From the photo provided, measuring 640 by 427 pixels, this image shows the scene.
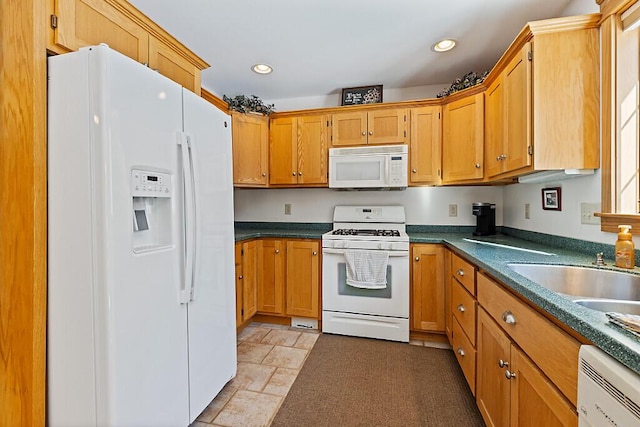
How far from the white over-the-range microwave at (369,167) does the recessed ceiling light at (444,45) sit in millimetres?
794

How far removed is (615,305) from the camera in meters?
0.96

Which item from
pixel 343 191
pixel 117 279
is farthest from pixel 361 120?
pixel 117 279

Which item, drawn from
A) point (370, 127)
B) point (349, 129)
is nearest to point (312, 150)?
point (349, 129)

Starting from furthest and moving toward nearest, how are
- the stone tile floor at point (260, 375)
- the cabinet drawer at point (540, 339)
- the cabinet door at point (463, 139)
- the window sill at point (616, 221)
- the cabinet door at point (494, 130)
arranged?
the cabinet door at point (463, 139) < the cabinet door at point (494, 130) < the stone tile floor at point (260, 375) < the window sill at point (616, 221) < the cabinet drawer at point (540, 339)

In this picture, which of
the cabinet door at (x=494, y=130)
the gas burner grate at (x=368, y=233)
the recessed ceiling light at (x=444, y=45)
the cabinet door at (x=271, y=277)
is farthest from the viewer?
the cabinet door at (x=271, y=277)

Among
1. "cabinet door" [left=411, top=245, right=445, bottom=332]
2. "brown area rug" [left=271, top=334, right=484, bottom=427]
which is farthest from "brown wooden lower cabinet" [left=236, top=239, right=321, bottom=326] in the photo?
"cabinet door" [left=411, top=245, right=445, bottom=332]

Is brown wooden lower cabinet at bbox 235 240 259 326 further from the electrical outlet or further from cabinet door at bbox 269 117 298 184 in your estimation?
the electrical outlet

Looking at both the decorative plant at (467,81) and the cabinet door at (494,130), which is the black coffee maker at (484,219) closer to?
the cabinet door at (494,130)

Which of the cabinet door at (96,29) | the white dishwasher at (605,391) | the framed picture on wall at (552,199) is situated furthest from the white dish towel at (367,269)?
the cabinet door at (96,29)

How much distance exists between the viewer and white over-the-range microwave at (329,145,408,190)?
2668 mm

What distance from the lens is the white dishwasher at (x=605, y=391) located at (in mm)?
555

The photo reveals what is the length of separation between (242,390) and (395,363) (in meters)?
1.09

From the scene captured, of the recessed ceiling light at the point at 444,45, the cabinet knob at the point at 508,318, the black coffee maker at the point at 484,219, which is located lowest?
the cabinet knob at the point at 508,318

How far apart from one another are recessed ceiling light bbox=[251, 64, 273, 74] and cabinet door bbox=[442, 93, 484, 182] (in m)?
1.62
